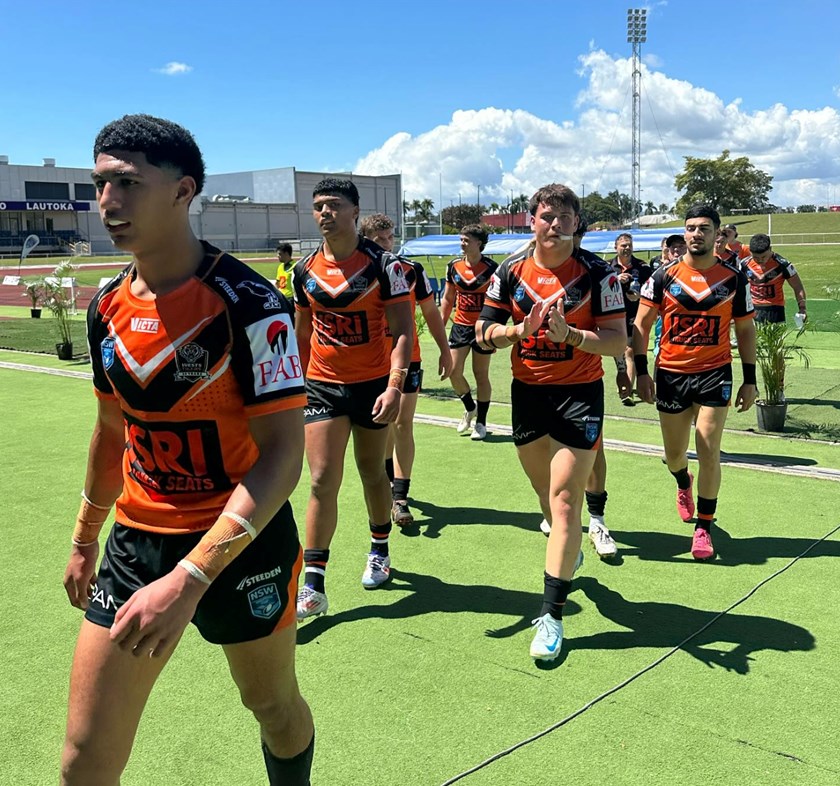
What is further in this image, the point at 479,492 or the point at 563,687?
the point at 479,492

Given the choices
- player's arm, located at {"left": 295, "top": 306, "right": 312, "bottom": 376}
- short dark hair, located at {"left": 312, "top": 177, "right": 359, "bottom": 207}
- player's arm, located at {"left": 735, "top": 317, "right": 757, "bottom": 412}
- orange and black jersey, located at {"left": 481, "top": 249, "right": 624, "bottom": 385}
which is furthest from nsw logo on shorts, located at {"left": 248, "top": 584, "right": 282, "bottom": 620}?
player's arm, located at {"left": 735, "top": 317, "right": 757, "bottom": 412}

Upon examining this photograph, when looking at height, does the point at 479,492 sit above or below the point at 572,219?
below

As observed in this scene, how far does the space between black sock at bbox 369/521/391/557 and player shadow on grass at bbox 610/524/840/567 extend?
1596 mm

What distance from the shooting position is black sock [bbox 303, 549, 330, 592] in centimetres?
461

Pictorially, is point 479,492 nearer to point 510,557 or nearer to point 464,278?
point 510,557

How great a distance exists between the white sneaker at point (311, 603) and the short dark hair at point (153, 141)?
109 inches

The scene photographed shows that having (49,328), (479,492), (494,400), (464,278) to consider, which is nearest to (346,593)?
(479,492)

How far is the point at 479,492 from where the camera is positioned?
6949 millimetres

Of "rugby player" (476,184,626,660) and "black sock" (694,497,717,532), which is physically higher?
"rugby player" (476,184,626,660)

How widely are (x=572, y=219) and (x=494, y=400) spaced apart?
6.54 metres

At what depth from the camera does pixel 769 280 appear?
11266 mm

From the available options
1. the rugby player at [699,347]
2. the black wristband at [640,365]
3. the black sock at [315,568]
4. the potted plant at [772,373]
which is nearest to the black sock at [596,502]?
the rugby player at [699,347]

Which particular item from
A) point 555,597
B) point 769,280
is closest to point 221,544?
point 555,597

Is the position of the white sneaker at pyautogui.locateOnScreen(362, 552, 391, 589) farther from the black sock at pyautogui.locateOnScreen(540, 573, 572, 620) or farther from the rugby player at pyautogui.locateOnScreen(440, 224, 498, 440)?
the rugby player at pyautogui.locateOnScreen(440, 224, 498, 440)
